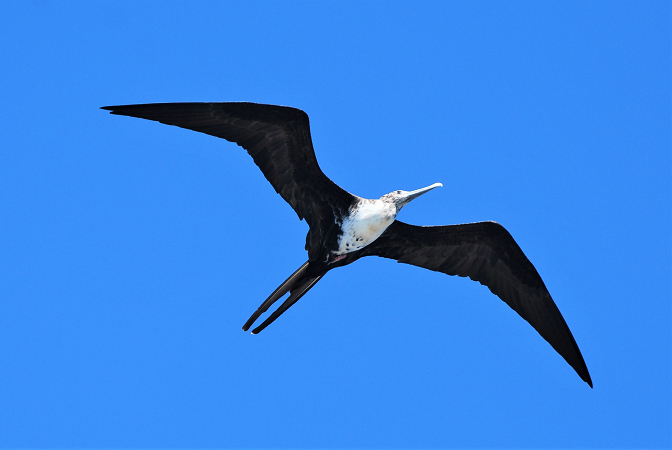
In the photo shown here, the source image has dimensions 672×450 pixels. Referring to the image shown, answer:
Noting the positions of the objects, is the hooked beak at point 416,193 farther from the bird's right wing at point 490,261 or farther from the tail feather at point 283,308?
the tail feather at point 283,308

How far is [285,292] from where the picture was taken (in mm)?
7727

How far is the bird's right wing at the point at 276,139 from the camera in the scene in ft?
23.5

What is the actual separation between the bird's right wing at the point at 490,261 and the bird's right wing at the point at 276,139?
2.49 feet

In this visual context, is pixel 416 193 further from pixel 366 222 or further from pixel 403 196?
pixel 366 222

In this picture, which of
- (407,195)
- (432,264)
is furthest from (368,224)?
(432,264)

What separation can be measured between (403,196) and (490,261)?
1.32m

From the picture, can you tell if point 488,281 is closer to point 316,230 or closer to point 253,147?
point 316,230

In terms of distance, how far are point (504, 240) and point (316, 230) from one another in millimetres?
1955

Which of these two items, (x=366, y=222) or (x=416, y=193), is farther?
(x=416, y=193)

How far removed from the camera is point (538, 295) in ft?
27.7

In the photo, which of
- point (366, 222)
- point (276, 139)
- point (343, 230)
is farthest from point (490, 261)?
point (276, 139)

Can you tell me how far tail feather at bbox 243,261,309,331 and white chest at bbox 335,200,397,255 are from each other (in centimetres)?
45

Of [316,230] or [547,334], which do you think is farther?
[547,334]

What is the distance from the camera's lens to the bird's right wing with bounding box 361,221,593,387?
8.12 meters
